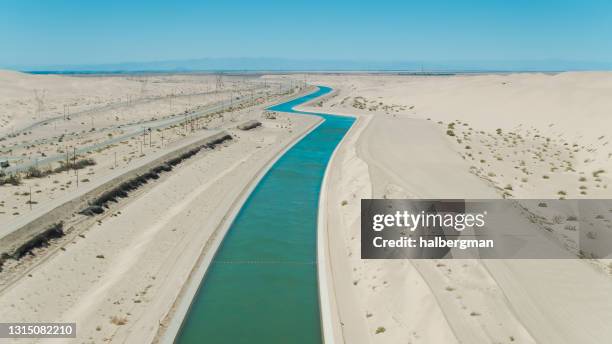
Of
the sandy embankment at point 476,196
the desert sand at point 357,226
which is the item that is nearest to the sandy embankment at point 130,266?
the desert sand at point 357,226

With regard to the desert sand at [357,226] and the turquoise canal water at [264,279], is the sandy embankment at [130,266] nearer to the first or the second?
the desert sand at [357,226]

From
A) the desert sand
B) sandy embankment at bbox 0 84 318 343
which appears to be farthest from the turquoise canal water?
sandy embankment at bbox 0 84 318 343

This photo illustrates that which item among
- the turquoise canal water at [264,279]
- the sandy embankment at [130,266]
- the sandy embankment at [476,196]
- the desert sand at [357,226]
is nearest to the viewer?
the sandy embankment at [476,196]

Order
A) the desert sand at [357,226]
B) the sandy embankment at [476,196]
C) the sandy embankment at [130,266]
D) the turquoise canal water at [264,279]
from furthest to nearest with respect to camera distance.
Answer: the turquoise canal water at [264,279] → the sandy embankment at [130,266] → the desert sand at [357,226] → the sandy embankment at [476,196]

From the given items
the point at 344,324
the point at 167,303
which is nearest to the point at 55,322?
the point at 167,303

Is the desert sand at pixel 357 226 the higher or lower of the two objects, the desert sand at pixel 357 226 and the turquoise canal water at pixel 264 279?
the higher

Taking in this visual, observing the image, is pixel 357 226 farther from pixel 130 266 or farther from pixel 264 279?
pixel 130 266
